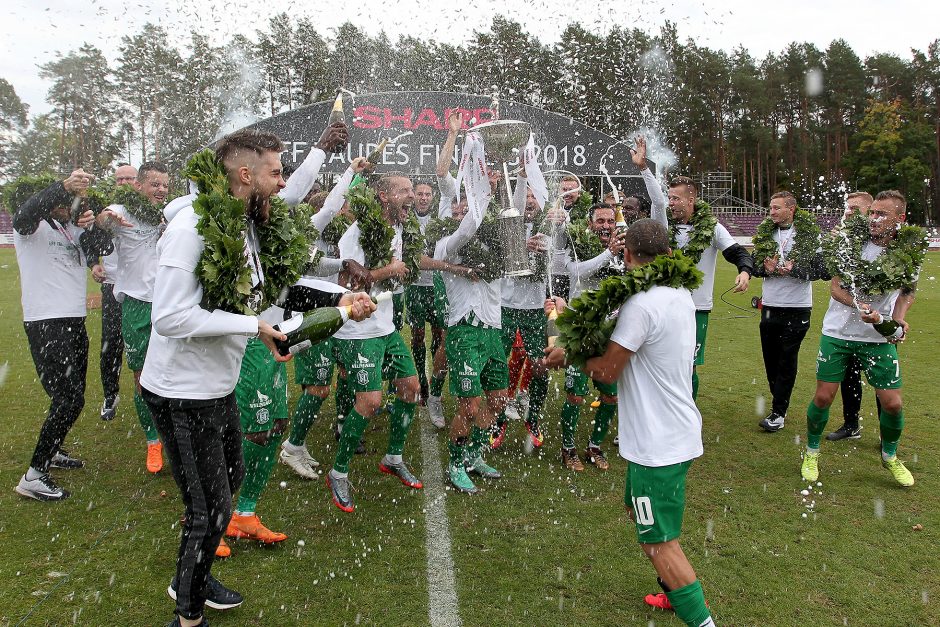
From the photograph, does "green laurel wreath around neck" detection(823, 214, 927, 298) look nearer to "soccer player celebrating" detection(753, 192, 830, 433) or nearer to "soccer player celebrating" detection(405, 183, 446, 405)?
"soccer player celebrating" detection(753, 192, 830, 433)

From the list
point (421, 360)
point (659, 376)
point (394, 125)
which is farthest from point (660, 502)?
point (394, 125)

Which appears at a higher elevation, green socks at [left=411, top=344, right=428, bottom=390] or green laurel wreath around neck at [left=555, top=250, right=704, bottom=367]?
green laurel wreath around neck at [left=555, top=250, right=704, bottom=367]

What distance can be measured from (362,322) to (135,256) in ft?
7.58

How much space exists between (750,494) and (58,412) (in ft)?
17.5

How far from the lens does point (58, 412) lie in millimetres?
5176

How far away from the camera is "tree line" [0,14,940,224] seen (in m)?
24.9

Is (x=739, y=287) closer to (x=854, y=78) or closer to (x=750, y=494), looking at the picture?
(x=750, y=494)

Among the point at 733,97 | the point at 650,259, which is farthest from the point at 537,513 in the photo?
the point at 733,97

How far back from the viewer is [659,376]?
10.9ft

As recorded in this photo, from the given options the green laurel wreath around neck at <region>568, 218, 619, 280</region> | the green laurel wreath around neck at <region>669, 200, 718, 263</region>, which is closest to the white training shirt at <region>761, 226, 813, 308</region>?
the green laurel wreath around neck at <region>669, 200, 718, 263</region>

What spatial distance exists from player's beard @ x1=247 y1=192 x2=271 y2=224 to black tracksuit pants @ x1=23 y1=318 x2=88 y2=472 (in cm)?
265

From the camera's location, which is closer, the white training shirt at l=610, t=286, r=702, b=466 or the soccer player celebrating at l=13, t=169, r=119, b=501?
the white training shirt at l=610, t=286, r=702, b=466

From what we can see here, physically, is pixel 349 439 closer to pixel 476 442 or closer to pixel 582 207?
pixel 476 442

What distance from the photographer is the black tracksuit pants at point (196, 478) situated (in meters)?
3.30
